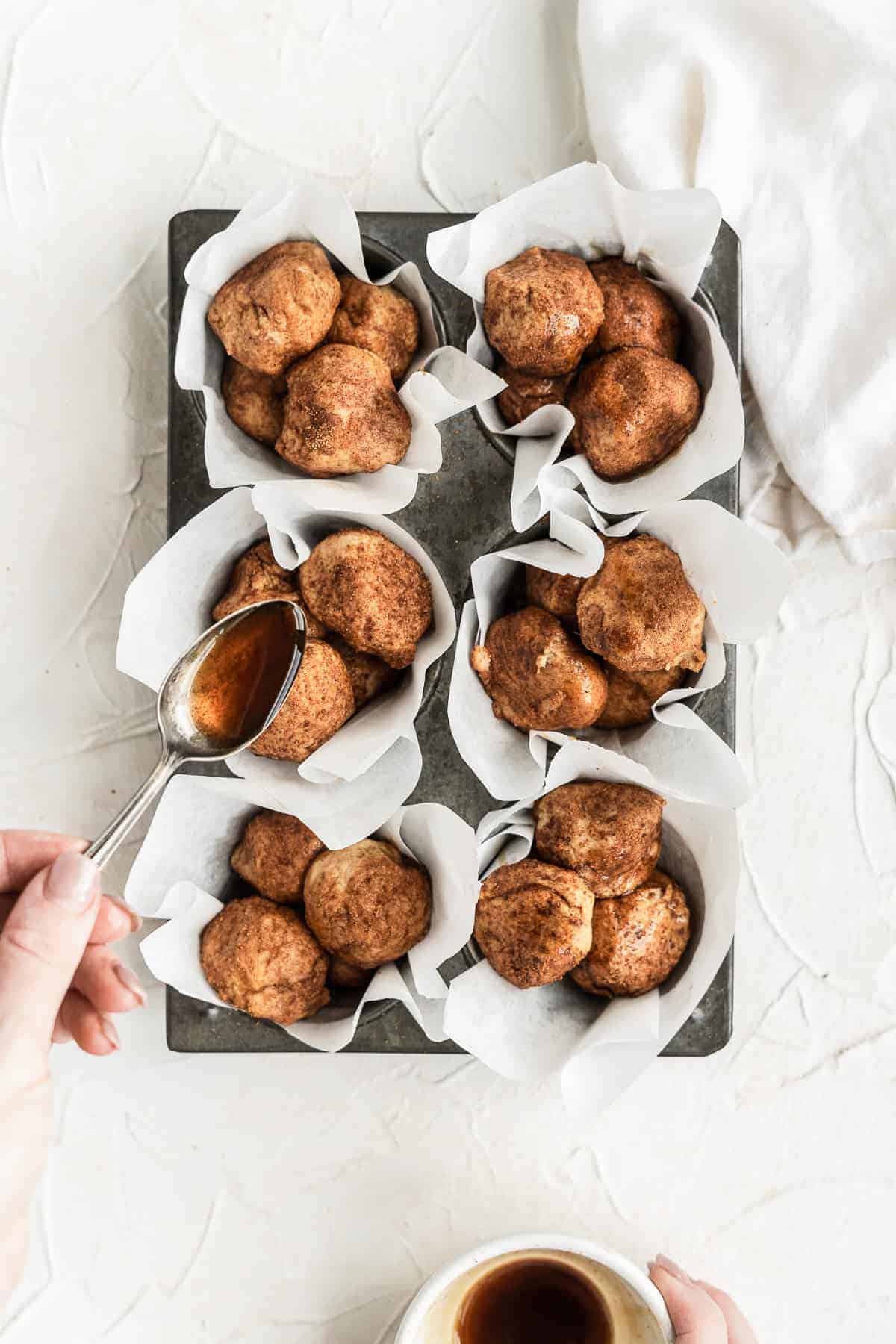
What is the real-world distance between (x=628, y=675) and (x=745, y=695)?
0.93 ft

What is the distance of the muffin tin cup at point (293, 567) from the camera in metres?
1.40

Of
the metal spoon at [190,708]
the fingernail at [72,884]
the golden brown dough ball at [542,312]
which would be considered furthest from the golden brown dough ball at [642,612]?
the fingernail at [72,884]

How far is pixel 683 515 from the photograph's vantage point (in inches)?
54.4

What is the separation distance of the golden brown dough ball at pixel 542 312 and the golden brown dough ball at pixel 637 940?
0.66 m

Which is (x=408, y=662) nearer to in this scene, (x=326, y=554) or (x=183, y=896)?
(x=326, y=554)

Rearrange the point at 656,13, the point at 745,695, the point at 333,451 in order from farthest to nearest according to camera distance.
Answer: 1. the point at 745,695
2. the point at 656,13
3. the point at 333,451

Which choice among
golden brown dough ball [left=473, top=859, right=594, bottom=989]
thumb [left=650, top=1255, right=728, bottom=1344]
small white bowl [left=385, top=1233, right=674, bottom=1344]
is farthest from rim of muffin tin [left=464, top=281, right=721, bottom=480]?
thumb [left=650, top=1255, right=728, bottom=1344]

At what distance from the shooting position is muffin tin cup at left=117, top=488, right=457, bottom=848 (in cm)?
140

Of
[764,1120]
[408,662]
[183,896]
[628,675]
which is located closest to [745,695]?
A: [628,675]

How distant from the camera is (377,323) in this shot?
142cm

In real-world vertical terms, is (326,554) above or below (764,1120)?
above

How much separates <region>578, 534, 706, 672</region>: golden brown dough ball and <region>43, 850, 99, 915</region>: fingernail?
0.62 metres

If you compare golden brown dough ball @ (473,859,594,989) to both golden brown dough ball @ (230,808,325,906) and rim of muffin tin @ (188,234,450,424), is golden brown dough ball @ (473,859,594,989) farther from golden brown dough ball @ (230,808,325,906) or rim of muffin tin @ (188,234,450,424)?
rim of muffin tin @ (188,234,450,424)

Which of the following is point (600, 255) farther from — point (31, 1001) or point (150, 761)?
point (31, 1001)
